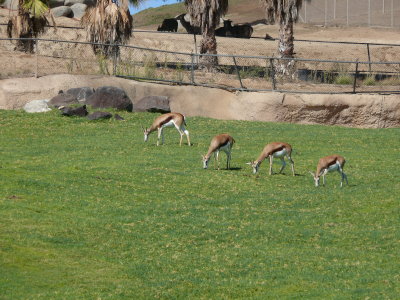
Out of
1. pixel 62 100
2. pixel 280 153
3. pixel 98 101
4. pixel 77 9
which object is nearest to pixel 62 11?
pixel 77 9

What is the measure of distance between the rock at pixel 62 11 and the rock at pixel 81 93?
25.6 meters

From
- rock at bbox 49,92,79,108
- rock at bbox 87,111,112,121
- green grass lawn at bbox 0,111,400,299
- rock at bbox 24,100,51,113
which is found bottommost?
green grass lawn at bbox 0,111,400,299

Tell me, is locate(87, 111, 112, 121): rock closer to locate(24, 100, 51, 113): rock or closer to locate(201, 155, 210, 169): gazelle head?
locate(24, 100, 51, 113): rock

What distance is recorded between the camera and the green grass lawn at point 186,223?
1482cm

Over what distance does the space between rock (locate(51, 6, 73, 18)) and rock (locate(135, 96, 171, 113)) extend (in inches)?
1039

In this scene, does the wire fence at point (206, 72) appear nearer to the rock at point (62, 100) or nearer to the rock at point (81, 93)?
the rock at point (81, 93)

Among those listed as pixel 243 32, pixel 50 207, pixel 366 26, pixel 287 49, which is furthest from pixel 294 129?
pixel 366 26

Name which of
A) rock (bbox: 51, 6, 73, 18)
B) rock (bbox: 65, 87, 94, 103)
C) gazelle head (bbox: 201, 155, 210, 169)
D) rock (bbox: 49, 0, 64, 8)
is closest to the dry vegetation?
rock (bbox: 65, 87, 94, 103)

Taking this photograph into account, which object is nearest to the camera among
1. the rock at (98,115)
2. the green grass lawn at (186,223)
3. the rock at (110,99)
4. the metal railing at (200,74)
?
the green grass lawn at (186,223)

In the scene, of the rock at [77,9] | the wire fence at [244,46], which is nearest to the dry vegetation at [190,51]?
the wire fence at [244,46]

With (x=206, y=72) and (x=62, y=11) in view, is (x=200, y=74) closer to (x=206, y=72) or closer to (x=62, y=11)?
(x=206, y=72)

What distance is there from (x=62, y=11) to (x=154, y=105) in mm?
27459

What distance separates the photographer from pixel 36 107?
3481 cm

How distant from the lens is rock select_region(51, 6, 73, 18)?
60844mm
